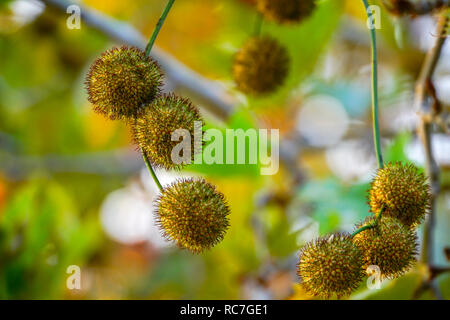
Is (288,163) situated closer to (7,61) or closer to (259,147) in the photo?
(259,147)

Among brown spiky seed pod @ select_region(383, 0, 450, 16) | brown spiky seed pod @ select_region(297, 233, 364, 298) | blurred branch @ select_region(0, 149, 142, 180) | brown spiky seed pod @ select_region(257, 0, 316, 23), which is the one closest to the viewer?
brown spiky seed pod @ select_region(297, 233, 364, 298)

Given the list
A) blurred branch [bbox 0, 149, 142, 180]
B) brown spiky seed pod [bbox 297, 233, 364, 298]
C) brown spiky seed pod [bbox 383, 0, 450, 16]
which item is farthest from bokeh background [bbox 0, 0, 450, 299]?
brown spiky seed pod [bbox 297, 233, 364, 298]

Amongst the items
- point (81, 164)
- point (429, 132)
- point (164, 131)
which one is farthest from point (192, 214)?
point (81, 164)

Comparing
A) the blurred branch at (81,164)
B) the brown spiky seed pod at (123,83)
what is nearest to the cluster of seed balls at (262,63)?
the brown spiky seed pod at (123,83)

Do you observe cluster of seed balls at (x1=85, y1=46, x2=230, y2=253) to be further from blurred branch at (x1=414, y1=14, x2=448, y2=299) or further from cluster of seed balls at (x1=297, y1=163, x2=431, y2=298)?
blurred branch at (x1=414, y1=14, x2=448, y2=299)

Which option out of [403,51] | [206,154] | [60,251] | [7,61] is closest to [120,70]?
[206,154]

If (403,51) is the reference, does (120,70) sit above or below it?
below
